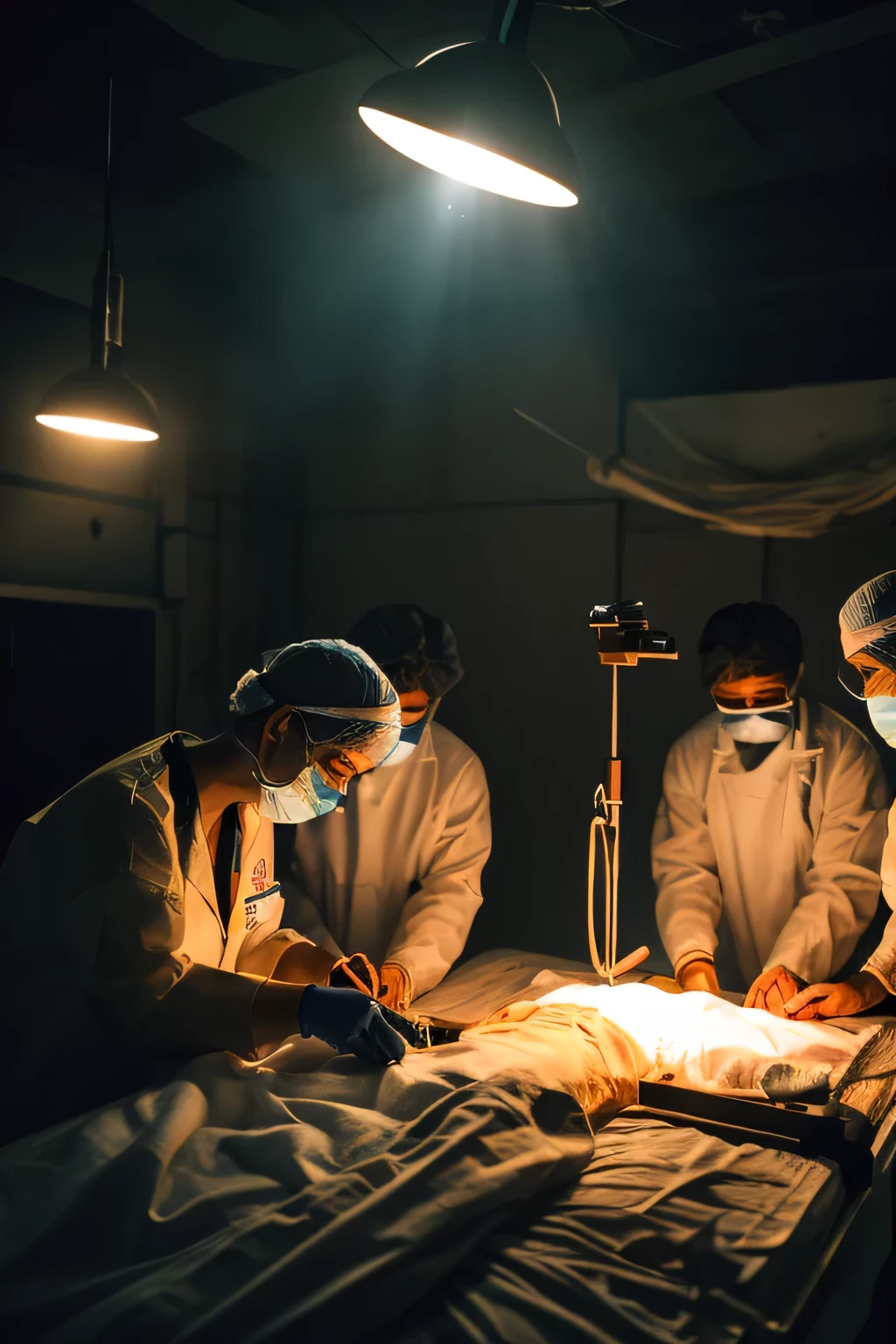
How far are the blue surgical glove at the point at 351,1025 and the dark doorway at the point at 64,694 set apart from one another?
5.56 ft

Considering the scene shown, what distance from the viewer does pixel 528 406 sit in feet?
13.0

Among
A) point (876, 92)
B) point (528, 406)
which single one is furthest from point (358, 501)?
point (876, 92)

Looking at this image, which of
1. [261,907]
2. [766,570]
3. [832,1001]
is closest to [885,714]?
[832,1001]

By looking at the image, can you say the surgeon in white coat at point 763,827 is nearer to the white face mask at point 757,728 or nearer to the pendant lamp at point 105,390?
the white face mask at point 757,728

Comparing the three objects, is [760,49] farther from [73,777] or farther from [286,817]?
[73,777]

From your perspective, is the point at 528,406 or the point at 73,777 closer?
the point at 73,777

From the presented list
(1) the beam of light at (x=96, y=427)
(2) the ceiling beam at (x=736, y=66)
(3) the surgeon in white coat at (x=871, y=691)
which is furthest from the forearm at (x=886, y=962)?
(1) the beam of light at (x=96, y=427)

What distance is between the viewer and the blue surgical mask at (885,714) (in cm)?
262

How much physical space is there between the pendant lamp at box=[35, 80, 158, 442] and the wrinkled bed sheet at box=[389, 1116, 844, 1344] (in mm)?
2210

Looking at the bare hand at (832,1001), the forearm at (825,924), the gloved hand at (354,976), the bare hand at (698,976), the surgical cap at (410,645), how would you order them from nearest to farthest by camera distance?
the gloved hand at (354,976) → the bare hand at (832,1001) → the bare hand at (698,976) → the forearm at (825,924) → the surgical cap at (410,645)

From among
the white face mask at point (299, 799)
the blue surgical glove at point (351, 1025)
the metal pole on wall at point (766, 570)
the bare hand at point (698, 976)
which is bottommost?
the bare hand at point (698, 976)

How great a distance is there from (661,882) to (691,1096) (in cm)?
143

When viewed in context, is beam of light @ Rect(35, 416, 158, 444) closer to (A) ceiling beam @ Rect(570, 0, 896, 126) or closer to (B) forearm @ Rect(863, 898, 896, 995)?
(A) ceiling beam @ Rect(570, 0, 896, 126)

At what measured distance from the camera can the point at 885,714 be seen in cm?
263
